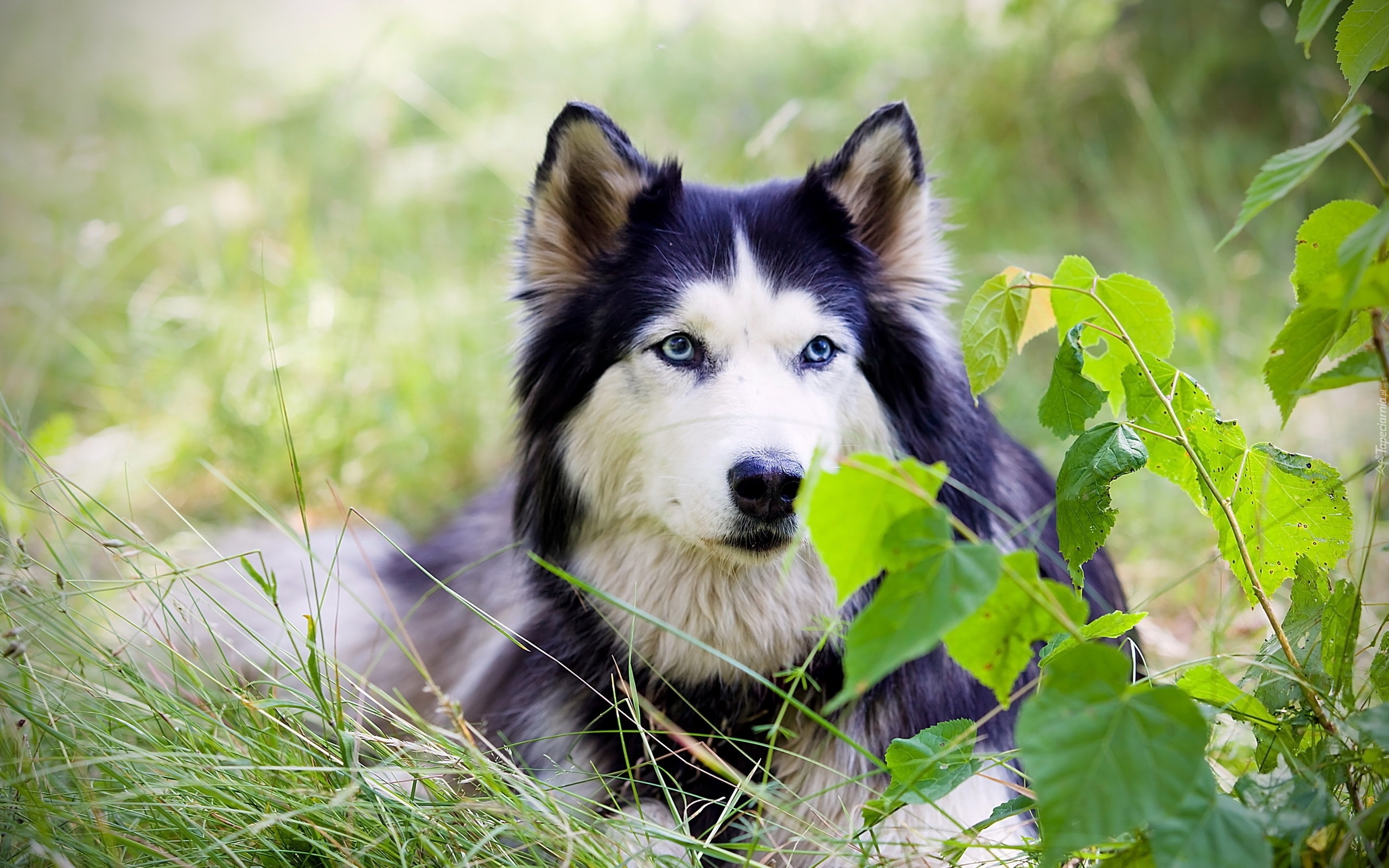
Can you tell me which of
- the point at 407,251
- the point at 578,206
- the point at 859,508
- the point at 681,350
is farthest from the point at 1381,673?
the point at 407,251

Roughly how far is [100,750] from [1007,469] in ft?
7.31

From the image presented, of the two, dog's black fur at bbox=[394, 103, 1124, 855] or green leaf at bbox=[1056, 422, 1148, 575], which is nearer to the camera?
green leaf at bbox=[1056, 422, 1148, 575]

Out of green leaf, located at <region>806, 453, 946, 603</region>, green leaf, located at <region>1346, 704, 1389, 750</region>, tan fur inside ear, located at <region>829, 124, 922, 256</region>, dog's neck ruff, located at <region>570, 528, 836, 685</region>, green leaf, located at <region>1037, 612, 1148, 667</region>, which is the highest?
tan fur inside ear, located at <region>829, 124, 922, 256</region>

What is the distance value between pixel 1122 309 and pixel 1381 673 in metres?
0.71

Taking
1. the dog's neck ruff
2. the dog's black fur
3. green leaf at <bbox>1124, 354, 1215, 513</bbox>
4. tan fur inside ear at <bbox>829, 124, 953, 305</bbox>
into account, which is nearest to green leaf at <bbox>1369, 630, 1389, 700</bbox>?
green leaf at <bbox>1124, 354, 1215, 513</bbox>

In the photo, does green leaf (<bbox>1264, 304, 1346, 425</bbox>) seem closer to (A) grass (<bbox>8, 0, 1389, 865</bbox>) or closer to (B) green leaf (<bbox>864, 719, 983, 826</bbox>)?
(B) green leaf (<bbox>864, 719, 983, 826</bbox>)

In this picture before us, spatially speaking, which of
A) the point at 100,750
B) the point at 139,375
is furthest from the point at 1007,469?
the point at 139,375

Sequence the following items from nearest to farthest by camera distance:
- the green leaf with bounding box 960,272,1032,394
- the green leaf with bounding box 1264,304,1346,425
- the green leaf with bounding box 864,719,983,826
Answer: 1. the green leaf with bounding box 1264,304,1346,425
2. the green leaf with bounding box 864,719,983,826
3. the green leaf with bounding box 960,272,1032,394

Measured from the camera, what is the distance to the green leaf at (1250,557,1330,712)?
1.48m

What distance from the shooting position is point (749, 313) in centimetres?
217

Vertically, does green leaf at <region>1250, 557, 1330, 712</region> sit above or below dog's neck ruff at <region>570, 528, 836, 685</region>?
above

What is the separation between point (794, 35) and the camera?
671cm

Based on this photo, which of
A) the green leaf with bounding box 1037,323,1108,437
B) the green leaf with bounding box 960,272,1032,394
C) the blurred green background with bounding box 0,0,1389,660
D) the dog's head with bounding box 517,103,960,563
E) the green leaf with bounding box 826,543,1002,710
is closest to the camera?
the green leaf with bounding box 826,543,1002,710

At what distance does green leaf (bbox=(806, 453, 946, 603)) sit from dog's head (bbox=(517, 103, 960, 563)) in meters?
0.82
